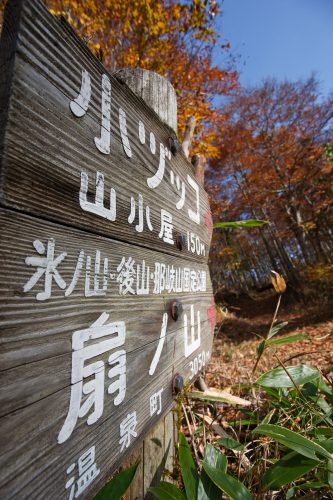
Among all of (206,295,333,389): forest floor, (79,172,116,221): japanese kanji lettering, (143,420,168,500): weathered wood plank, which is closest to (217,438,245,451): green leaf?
(143,420,168,500): weathered wood plank

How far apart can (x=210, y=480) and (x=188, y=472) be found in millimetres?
90

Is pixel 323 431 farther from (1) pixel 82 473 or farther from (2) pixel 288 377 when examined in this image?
(1) pixel 82 473

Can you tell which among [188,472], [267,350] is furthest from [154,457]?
[267,350]

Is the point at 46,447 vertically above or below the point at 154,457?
above

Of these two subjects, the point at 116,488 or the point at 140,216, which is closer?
the point at 116,488

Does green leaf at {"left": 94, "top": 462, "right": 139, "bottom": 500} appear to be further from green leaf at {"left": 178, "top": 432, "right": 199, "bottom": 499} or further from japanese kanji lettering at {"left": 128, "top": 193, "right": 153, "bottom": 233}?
japanese kanji lettering at {"left": 128, "top": 193, "right": 153, "bottom": 233}

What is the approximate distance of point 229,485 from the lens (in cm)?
82

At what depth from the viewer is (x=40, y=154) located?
50 centimetres

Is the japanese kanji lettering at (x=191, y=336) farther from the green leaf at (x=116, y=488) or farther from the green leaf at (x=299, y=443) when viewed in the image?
the green leaf at (x=116, y=488)

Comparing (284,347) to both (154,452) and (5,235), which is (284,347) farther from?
(5,235)

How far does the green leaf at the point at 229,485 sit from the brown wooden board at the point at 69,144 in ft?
2.47

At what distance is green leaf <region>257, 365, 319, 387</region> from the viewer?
4.07 ft

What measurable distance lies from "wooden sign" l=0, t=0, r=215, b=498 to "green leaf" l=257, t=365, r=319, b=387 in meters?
0.58

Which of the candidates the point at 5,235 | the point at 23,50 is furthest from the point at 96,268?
the point at 23,50
